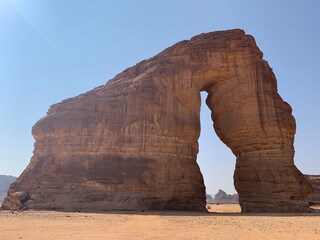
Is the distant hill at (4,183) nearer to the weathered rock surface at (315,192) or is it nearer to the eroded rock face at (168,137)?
the weathered rock surface at (315,192)

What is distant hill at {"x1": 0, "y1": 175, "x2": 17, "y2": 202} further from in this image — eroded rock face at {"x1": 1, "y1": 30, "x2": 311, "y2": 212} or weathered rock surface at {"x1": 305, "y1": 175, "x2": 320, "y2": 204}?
eroded rock face at {"x1": 1, "y1": 30, "x2": 311, "y2": 212}

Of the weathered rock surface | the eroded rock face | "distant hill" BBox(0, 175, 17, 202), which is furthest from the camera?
"distant hill" BBox(0, 175, 17, 202)

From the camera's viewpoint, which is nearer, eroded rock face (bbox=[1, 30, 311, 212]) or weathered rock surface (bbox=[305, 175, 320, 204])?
eroded rock face (bbox=[1, 30, 311, 212])

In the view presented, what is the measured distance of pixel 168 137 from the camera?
29.8 meters

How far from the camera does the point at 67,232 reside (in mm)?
12023

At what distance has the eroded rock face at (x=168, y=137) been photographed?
1081 inches

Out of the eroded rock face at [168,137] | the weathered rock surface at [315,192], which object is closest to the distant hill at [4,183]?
the weathered rock surface at [315,192]

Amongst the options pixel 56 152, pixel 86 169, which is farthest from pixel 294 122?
pixel 56 152

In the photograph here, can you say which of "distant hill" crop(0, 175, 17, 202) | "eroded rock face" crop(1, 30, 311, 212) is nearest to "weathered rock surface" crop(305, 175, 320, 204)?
"eroded rock face" crop(1, 30, 311, 212)

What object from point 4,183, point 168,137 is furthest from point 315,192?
point 4,183

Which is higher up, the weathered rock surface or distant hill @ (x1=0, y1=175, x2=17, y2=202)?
distant hill @ (x1=0, y1=175, x2=17, y2=202)

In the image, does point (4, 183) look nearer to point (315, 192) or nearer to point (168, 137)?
point (315, 192)

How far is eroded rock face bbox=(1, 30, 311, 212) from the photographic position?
2745 cm

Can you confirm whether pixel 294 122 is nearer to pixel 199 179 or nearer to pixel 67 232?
pixel 199 179
